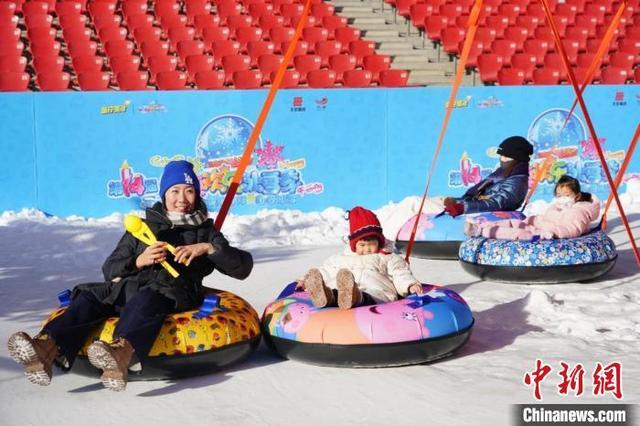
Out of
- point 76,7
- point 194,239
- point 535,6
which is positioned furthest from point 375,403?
point 535,6

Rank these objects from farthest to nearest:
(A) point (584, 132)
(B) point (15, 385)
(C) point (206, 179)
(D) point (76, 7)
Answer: (D) point (76, 7), (A) point (584, 132), (C) point (206, 179), (B) point (15, 385)

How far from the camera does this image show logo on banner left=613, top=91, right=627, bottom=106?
42.7 ft

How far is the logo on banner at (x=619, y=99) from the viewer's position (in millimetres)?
13000

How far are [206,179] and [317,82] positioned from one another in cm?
266

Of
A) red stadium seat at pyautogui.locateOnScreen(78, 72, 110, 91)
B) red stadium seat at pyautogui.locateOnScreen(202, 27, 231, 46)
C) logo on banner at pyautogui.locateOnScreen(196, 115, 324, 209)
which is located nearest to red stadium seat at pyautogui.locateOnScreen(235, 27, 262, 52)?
red stadium seat at pyautogui.locateOnScreen(202, 27, 231, 46)

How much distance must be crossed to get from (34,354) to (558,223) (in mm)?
5114

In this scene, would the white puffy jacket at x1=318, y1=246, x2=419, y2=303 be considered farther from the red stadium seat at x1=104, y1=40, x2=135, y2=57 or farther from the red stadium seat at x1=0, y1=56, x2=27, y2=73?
the red stadium seat at x1=104, y1=40, x2=135, y2=57

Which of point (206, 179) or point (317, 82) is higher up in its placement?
point (317, 82)

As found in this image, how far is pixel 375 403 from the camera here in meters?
4.57

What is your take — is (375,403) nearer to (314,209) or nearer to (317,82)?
(314,209)

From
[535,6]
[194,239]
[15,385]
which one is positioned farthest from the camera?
[535,6]

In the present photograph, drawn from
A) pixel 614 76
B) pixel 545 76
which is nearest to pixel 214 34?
pixel 545 76

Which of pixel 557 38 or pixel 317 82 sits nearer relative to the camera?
pixel 557 38

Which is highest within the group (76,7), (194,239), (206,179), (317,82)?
(76,7)
